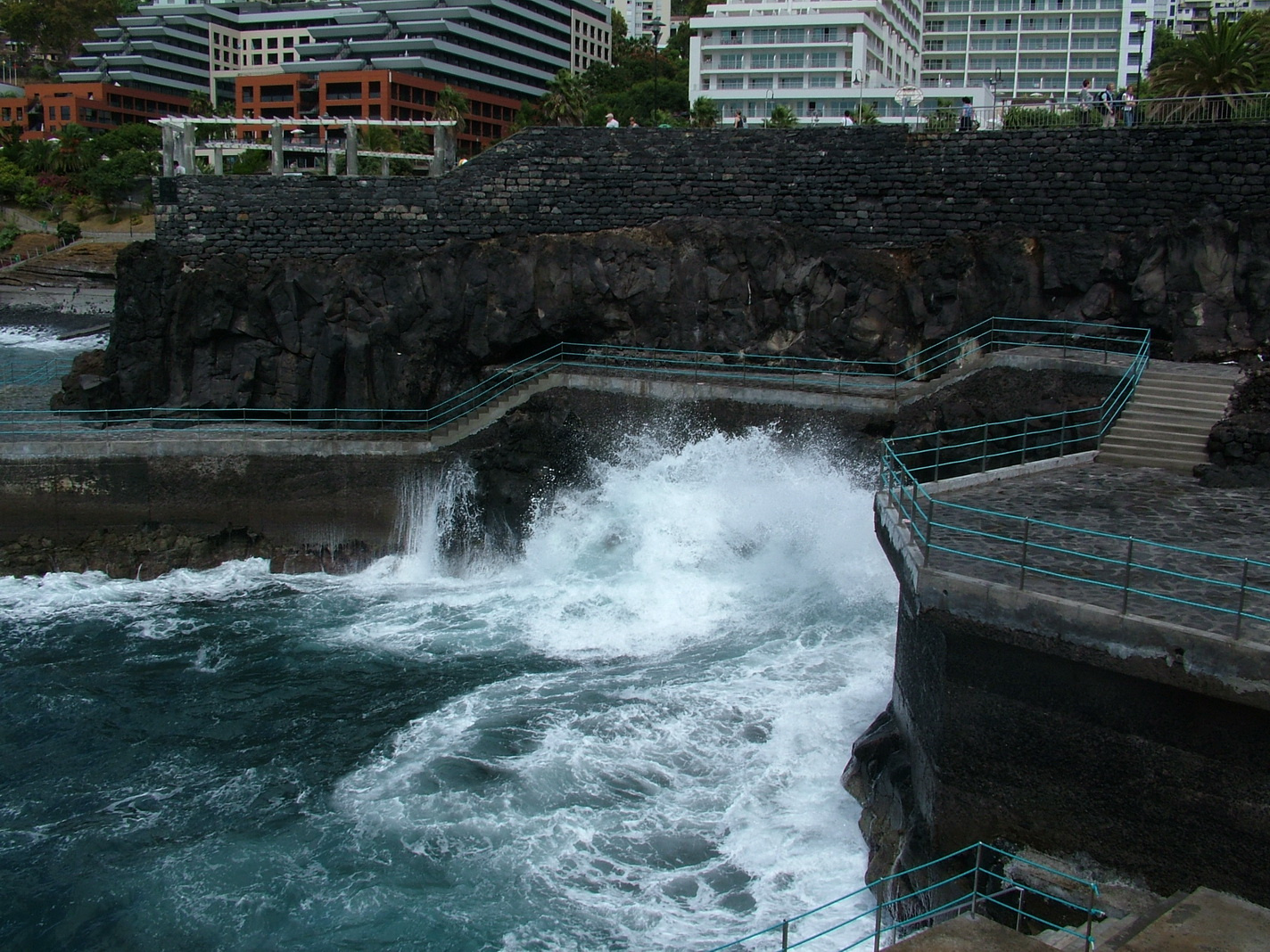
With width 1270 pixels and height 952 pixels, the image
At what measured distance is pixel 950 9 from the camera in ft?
239

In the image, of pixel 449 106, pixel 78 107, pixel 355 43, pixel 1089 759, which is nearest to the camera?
pixel 1089 759

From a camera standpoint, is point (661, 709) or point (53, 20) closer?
point (661, 709)

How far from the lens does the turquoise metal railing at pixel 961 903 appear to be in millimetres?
8633

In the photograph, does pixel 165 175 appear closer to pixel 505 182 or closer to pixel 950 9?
pixel 505 182

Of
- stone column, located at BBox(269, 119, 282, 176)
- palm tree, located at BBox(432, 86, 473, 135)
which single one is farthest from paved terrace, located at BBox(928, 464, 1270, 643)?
palm tree, located at BBox(432, 86, 473, 135)

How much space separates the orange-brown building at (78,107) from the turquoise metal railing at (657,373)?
280 feet

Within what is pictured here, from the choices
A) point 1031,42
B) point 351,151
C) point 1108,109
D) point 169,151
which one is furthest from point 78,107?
point 1108,109

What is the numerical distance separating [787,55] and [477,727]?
174 ft

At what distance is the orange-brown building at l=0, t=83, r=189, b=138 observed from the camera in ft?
323

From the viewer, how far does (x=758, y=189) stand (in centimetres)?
2409

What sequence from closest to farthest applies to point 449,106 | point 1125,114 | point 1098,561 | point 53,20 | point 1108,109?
1. point 1098,561
2. point 1125,114
3. point 1108,109
4. point 449,106
5. point 53,20

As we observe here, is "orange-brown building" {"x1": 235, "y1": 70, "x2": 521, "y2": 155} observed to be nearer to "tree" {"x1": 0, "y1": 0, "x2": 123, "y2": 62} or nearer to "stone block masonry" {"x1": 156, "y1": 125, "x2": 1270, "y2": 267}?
"tree" {"x1": 0, "y1": 0, "x2": 123, "y2": 62}

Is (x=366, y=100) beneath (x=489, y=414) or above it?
above

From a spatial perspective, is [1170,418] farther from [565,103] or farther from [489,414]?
[565,103]
